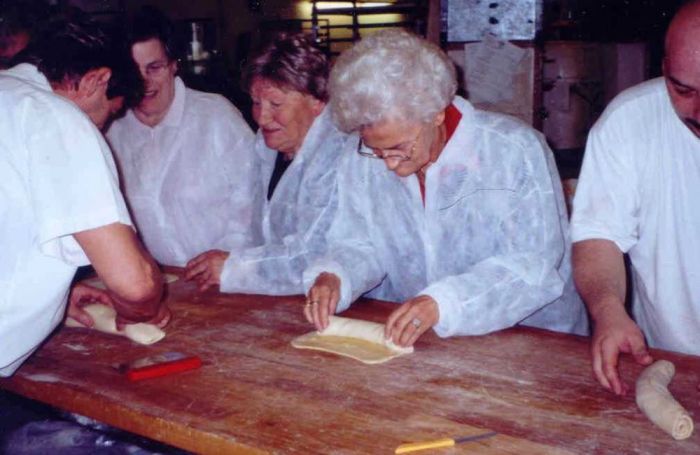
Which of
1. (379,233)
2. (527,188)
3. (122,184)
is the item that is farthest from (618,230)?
(122,184)

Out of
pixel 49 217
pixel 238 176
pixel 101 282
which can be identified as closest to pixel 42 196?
pixel 49 217

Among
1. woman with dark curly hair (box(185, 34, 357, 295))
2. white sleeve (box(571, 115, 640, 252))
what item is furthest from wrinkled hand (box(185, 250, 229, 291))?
white sleeve (box(571, 115, 640, 252))

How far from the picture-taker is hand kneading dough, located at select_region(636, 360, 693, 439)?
141 centimetres

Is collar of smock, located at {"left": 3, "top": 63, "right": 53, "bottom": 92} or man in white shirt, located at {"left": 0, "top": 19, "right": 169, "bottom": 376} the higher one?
collar of smock, located at {"left": 3, "top": 63, "right": 53, "bottom": 92}

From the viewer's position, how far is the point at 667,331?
217 centimetres

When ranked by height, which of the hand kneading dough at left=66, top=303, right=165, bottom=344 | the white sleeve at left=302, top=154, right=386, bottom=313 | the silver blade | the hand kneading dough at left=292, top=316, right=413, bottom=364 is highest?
the white sleeve at left=302, top=154, right=386, bottom=313

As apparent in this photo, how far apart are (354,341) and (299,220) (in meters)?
0.83

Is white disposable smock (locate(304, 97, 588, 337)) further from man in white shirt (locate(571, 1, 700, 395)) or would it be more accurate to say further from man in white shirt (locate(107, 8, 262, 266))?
man in white shirt (locate(107, 8, 262, 266))

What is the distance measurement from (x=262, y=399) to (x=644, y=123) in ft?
4.55

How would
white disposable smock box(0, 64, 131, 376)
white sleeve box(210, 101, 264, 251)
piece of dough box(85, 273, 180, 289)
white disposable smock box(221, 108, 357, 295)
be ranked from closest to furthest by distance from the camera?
white disposable smock box(0, 64, 131, 376)
white disposable smock box(221, 108, 357, 295)
piece of dough box(85, 273, 180, 289)
white sleeve box(210, 101, 264, 251)

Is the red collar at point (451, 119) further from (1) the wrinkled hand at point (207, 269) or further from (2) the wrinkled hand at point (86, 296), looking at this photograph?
(2) the wrinkled hand at point (86, 296)

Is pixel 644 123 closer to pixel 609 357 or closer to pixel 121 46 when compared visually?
pixel 609 357

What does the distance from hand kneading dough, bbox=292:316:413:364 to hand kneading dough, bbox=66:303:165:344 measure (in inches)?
18.1

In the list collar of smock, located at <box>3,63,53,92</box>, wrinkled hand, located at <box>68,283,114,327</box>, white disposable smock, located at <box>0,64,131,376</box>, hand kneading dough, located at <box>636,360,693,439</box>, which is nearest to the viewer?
hand kneading dough, located at <box>636,360,693,439</box>
